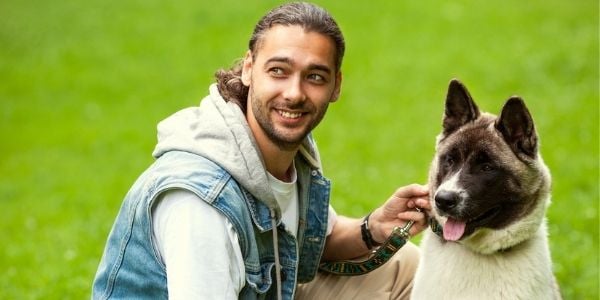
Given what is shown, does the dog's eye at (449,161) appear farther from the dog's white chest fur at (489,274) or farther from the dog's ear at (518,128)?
the dog's white chest fur at (489,274)

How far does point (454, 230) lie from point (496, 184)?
28 cm

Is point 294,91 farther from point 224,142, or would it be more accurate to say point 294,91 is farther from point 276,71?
point 224,142

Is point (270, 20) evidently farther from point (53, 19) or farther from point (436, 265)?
point (53, 19)

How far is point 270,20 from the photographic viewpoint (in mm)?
3756

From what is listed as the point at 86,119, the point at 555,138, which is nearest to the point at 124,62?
the point at 86,119

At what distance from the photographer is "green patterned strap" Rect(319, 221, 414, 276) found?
404 centimetres

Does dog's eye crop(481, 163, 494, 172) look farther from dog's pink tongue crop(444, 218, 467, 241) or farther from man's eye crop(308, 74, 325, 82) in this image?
man's eye crop(308, 74, 325, 82)

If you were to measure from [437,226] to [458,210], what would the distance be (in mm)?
233

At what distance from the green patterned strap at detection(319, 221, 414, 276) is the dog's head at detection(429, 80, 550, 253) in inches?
8.2

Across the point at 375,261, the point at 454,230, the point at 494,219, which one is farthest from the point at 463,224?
the point at 375,261

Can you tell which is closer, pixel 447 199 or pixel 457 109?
pixel 447 199

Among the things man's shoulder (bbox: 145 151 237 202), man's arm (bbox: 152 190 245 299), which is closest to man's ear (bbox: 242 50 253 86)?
man's shoulder (bbox: 145 151 237 202)

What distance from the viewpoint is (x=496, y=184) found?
3.85 meters

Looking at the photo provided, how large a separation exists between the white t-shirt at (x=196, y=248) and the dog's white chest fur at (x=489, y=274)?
0.92 meters
